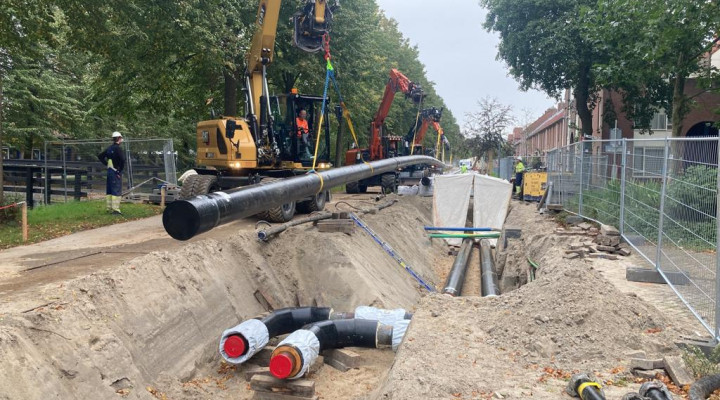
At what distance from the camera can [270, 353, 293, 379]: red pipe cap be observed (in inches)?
253

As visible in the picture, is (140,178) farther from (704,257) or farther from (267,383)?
(704,257)

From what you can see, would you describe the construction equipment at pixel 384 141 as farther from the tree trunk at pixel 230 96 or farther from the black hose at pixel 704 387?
the black hose at pixel 704 387

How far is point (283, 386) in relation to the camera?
6.52 metres

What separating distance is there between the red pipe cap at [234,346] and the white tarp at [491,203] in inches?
565

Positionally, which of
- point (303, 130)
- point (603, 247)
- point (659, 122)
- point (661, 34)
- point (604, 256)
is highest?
point (661, 34)

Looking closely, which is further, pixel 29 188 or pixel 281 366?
pixel 29 188

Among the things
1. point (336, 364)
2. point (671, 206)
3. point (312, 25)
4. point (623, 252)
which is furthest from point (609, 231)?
point (312, 25)

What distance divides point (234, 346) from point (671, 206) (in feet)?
18.2

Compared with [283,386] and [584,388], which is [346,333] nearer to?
[283,386]

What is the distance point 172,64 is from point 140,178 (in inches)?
153

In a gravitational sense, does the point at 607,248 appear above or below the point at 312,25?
below

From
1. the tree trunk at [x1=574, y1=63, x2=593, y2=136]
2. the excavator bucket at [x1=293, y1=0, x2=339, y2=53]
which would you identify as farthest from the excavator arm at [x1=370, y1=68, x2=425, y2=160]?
the excavator bucket at [x1=293, y1=0, x2=339, y2=53]

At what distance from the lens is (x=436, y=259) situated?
17500 millimetres

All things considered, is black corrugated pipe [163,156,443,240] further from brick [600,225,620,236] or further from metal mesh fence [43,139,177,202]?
metal mesh fence [43,139,177,202]
